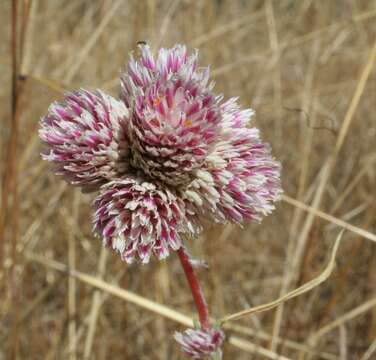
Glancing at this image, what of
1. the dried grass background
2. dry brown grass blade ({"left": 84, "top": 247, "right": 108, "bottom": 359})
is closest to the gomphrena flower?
the dried grass background

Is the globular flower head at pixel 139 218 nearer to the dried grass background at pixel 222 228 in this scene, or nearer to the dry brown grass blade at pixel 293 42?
the dried grass background at pixel 222 228

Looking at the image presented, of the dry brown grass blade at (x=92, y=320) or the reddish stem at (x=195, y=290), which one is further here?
the dry brown grass blade at (x=92, y=320)

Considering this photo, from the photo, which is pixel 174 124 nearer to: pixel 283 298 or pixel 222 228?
pixel 283 298

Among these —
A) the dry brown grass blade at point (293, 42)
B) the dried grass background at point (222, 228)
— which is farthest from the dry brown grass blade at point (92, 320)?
the dry brown grass blade at point (293, 42)

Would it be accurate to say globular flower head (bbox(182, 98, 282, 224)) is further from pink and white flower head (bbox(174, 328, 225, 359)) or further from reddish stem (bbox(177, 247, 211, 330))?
pink and white flower head (bbox(174, 328, 225, 359))

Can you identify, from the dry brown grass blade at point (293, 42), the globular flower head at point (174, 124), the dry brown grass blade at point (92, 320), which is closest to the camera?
the globular flower head at point (174, 124)

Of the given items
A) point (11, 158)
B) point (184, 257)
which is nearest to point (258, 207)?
point (184, 257)

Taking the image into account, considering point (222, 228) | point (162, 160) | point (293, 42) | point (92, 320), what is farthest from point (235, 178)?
point (293, 42)
